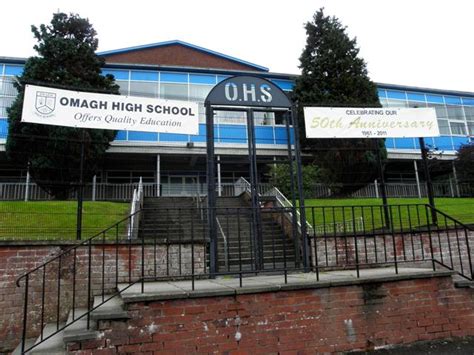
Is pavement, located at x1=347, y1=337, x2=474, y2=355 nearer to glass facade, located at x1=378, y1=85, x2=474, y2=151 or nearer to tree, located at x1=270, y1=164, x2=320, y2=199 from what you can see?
tree, located at x1=270, y1=164, x2=320, y2=199

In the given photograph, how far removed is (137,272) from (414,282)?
15.3ft

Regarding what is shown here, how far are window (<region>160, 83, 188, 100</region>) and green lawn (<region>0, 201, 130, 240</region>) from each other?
403 inches

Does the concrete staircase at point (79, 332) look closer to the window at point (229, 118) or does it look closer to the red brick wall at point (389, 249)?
the red brick wall at point (389, 249)

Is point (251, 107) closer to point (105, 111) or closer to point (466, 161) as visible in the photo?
point (105, 111)

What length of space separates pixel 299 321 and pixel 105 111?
5775 mm

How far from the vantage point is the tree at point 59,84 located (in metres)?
15.3

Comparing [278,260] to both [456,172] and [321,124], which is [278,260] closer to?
[321,124]

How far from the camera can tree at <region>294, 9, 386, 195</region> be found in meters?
18.1

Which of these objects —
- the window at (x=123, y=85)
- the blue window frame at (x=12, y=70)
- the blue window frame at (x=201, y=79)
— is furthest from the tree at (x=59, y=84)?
the blue window frame at (x=201, y=79)

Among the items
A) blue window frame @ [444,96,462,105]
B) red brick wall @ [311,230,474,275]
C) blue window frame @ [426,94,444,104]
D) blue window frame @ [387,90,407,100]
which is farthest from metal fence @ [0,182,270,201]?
blue window frame @ [444,96,462,105]

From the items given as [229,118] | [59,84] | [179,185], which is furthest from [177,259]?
[179,185]

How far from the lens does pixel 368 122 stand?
388 inches

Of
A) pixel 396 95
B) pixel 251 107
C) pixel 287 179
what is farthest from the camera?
pixel 396 95

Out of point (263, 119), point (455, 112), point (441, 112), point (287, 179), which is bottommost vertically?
point (287, 179)
